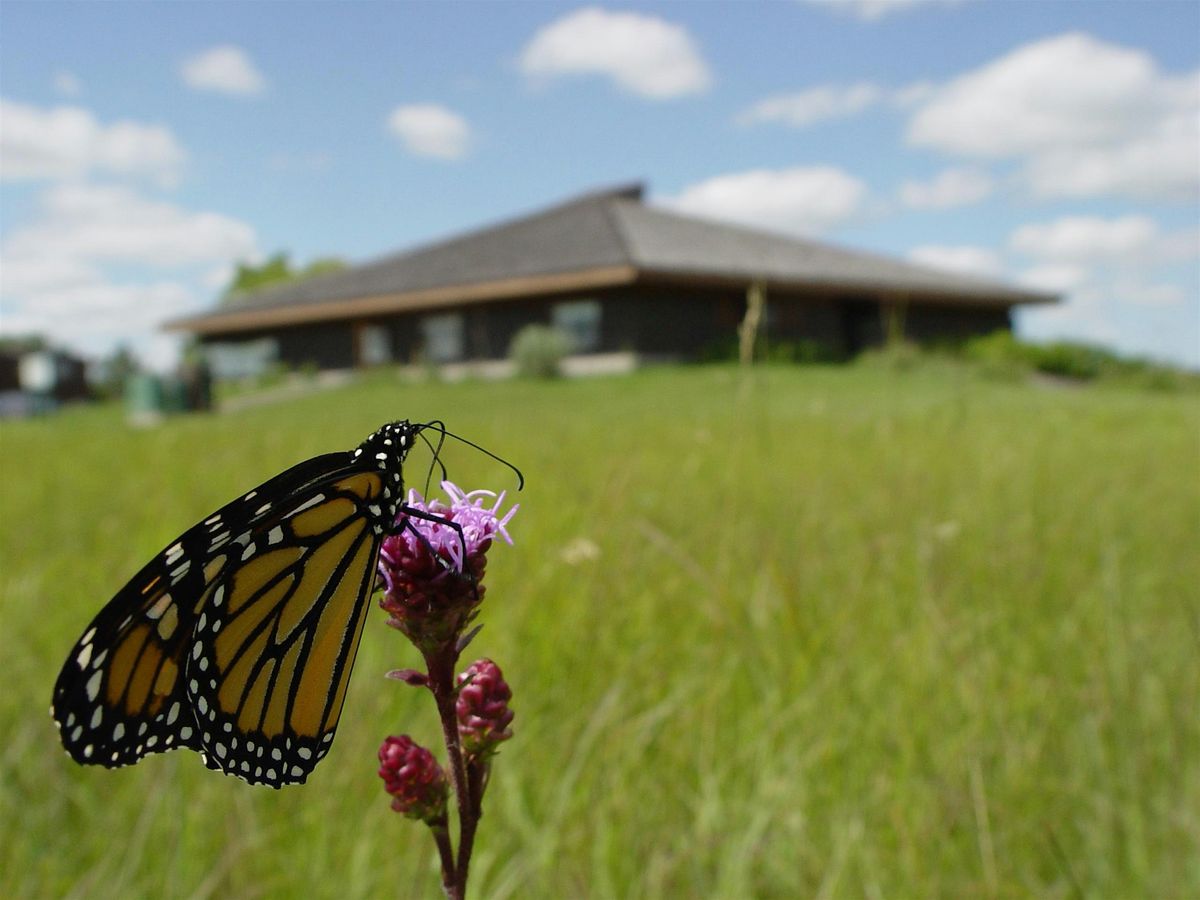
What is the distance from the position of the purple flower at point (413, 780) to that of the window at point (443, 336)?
31.4 meters

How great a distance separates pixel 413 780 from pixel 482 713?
0.26 ft

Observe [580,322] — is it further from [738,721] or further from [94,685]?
[94,685]

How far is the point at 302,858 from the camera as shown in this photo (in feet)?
6.59

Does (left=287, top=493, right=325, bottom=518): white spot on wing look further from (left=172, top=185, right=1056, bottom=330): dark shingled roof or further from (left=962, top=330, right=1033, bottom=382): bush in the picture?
(left=962, top=330, right=1033, bottom=382): bush

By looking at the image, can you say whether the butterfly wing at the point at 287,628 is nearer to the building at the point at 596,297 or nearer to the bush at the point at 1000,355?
the building at the point at 596,297

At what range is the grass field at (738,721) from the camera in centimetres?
200

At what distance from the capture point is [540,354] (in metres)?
26.4

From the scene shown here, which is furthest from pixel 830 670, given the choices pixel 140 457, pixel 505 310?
pixel 505 310

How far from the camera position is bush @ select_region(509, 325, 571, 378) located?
26.4 meters

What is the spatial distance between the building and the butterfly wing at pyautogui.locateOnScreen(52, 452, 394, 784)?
24736mm

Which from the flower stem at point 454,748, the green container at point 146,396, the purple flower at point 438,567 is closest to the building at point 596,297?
the green container at point 146,396

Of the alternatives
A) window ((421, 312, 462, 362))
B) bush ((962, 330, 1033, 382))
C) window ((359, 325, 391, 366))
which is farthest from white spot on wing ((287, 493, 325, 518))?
window ((359, 325, 391, 366))

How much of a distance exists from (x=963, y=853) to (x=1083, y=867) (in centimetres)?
29

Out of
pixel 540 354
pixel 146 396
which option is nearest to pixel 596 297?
pixel 540 354
